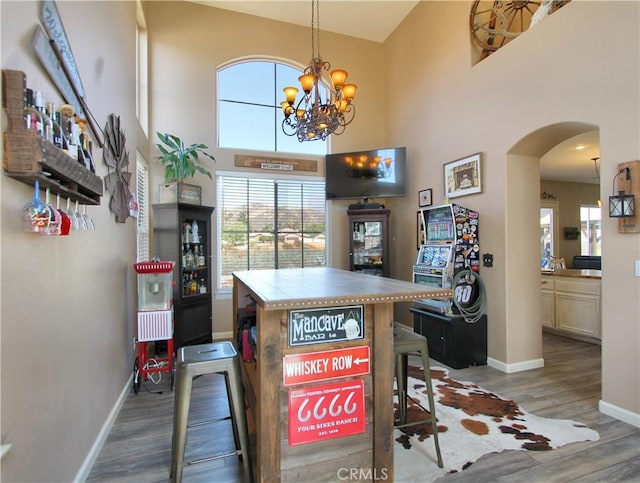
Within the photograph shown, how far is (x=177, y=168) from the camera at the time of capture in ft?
14.2

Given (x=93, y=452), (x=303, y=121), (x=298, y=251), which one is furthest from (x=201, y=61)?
(x=93, y=452)

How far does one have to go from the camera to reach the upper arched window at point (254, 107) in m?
5.12

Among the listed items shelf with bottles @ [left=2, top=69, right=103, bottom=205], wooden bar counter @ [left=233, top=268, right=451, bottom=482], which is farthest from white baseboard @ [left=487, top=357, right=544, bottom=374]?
shelf with bottles @ [left=2, top=69, right=103, bottom=205]

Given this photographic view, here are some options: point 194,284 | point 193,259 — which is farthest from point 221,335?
point 193,259

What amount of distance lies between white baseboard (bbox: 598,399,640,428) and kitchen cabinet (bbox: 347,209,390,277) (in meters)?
2.84

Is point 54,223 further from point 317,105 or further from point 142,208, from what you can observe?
point 142,208

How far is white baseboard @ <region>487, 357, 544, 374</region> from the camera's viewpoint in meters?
3.56

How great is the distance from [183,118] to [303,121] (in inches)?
96.0

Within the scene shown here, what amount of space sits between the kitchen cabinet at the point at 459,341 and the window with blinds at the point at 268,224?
7.33 feet

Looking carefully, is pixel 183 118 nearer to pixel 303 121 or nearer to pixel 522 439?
pixel 303 121

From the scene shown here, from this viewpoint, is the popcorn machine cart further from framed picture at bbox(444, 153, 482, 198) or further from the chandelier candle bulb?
framed picture at bbox(444, 153, 482, 198)

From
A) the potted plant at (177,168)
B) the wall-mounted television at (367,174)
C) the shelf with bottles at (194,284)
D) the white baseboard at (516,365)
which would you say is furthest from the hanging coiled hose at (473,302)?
the potted plant at (177,168)

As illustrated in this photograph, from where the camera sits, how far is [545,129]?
3230mm

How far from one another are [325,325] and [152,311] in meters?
2.11
